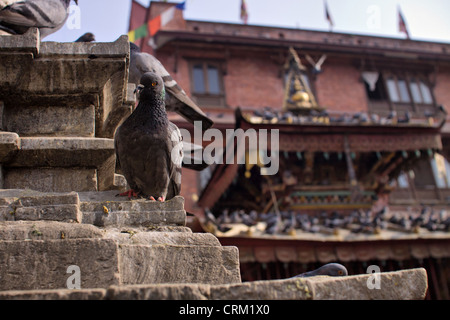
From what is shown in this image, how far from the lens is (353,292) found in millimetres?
2062

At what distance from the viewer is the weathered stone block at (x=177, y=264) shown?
7.84 feet

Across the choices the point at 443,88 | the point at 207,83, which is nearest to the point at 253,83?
the point at 207,83

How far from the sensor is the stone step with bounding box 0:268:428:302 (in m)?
1.77

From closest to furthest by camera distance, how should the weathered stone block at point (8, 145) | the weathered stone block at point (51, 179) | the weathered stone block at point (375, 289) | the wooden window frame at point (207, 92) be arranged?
the weathered stone block at point (375, 289) < the weathered stone block at point (8, 145) < the weathered stone block at point (51, 179) < the wooden window frame at point (207, 92)

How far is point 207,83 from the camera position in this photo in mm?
17453

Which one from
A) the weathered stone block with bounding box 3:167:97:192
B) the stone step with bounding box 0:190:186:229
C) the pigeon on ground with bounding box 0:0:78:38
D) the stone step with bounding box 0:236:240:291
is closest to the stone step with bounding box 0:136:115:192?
the weathered stone block with bounding box 3:167:97:192

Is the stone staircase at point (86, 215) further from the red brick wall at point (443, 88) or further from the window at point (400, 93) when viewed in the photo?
the red brick wall at point (443, 88)

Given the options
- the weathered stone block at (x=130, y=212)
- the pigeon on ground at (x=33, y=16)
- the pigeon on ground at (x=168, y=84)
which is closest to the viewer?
the weathered stone block at (x=130, y=212)

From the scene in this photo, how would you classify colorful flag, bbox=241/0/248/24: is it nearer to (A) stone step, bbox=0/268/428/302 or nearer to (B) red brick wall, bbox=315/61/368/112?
(B) red brick wall, bbox=315/61/368/112

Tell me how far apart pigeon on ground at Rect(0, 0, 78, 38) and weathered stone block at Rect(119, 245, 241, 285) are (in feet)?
7.41

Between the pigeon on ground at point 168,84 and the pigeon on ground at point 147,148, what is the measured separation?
94 cm

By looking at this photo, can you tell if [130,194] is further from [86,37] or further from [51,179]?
[86,37]

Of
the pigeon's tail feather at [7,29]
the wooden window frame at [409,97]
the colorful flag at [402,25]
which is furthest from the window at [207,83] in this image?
the pigeon's tail feather at [7,29]

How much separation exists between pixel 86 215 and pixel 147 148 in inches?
24.2
